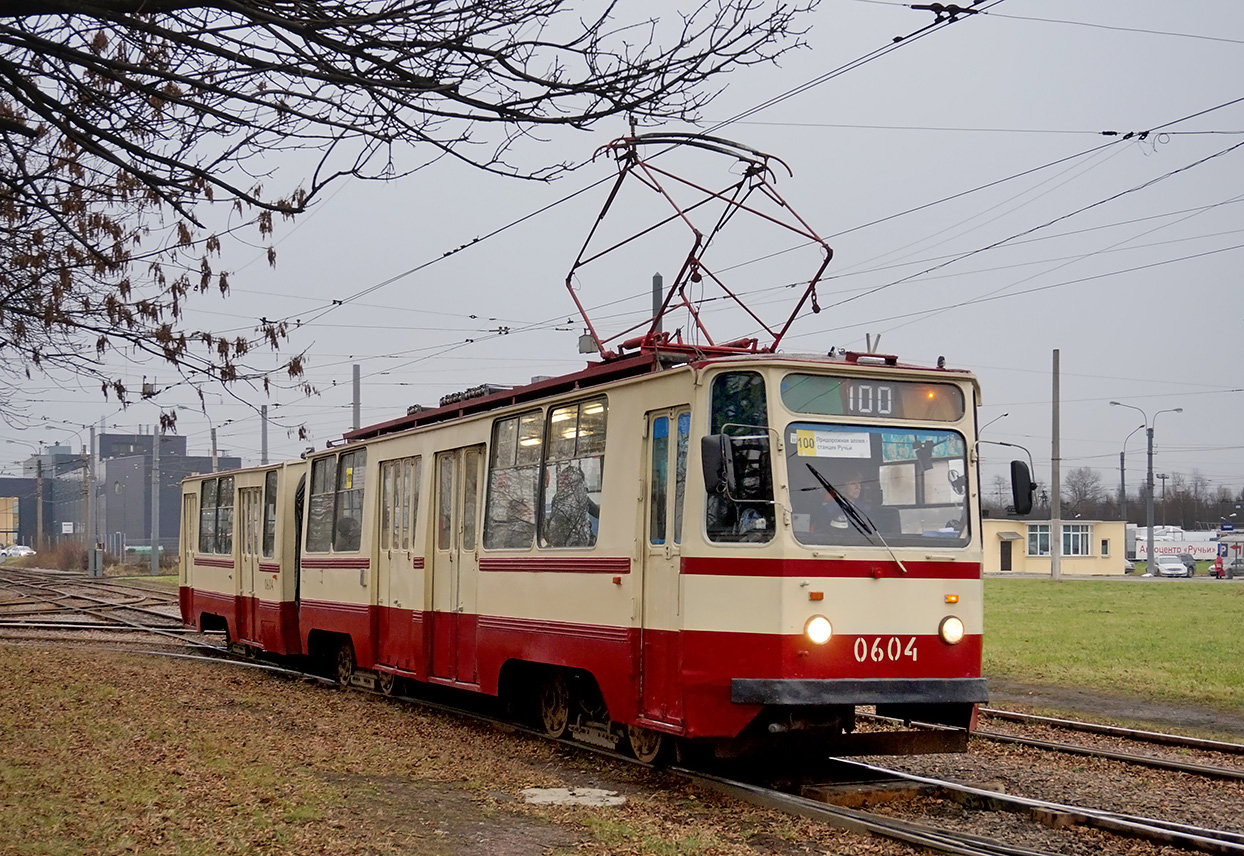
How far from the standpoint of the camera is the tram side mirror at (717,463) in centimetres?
890

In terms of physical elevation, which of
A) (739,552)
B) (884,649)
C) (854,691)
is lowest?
(854,691)

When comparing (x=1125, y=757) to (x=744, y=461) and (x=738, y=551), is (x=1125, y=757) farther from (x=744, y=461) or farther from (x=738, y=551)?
(x=744, y=461)

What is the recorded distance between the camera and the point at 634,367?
10633mm

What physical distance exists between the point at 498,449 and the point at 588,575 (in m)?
2.31

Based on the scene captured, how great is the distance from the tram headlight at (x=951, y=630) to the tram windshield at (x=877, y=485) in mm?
532

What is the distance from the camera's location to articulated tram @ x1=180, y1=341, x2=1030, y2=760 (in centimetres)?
921

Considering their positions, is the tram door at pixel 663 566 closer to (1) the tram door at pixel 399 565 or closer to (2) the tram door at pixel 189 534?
(1) the tram door at pixel 399 565

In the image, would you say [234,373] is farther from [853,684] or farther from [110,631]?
[110,631]

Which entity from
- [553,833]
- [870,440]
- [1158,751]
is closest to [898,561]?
[870,440]

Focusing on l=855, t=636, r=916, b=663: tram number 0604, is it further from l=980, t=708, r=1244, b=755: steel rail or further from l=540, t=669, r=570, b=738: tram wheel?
l=980, t=708, r=1244, b=755: steel rail

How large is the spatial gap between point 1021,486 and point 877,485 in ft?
4.21

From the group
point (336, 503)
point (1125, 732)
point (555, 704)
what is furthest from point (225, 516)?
point (1125, 732)

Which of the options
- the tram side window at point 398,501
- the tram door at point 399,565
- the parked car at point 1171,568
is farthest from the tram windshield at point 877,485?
the parked car at point 1171,568

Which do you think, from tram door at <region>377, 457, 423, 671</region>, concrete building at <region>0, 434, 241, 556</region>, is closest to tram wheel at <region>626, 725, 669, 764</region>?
tram door at <region>377, 457, 423, 671</region>
